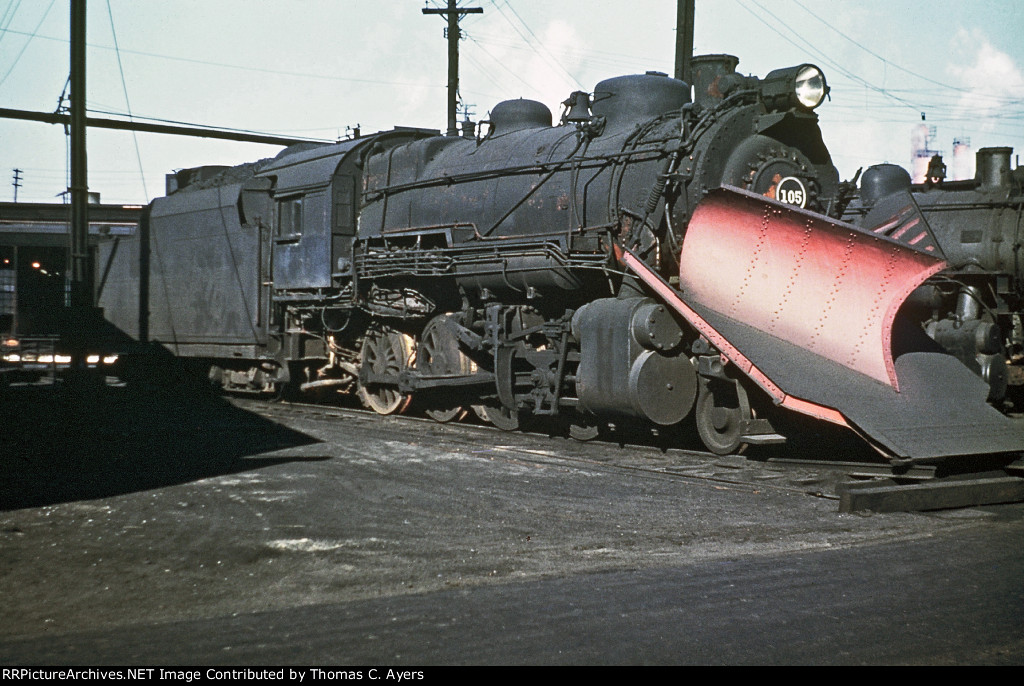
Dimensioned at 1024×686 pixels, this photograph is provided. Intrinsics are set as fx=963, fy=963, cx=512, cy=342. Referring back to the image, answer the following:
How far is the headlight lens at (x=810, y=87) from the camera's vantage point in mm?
8961

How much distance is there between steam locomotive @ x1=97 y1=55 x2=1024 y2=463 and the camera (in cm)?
775

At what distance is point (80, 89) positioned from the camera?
1600 cm

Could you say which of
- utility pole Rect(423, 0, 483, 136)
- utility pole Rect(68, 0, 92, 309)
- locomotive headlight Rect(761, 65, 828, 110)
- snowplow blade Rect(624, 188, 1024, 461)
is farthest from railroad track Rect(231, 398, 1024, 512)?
utility pole Rect(423, 0, 483, 136)

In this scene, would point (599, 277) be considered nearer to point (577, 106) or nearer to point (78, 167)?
point (577, 106)

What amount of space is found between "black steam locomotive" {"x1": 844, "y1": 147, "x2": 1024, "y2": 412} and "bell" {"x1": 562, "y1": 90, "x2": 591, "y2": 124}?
157 inches

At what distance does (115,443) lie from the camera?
9453 mm

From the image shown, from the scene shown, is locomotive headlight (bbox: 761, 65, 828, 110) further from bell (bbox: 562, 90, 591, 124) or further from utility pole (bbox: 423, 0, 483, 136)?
utility pole (bbox: 423, 0, 483, 136)

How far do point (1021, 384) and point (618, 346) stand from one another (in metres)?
7.21

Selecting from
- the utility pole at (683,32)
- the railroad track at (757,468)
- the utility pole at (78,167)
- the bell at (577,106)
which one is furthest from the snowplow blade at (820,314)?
the utility pole at (78,167)

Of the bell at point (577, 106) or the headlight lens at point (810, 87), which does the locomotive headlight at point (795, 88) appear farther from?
the bell at point (577, 106)

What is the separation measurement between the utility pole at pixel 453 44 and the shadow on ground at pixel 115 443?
13.2m

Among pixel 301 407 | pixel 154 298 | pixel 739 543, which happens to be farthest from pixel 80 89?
pixel 739 543

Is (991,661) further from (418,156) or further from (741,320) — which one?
(418,156)

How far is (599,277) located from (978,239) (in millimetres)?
6943
